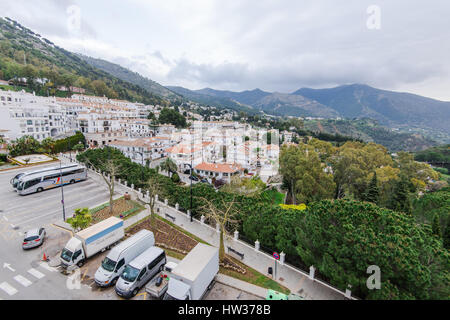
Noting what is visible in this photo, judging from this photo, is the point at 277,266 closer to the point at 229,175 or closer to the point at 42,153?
the point at 229,175

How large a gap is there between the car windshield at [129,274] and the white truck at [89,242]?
3.87 meters

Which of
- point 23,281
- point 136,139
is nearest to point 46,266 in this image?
point 23,281

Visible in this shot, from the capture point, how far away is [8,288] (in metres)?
11.4

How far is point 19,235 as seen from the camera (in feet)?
53.7

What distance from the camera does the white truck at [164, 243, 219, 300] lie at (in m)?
10.0

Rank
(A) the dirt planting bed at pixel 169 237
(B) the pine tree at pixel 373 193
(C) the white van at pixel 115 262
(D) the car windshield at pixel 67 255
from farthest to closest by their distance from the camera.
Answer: (B) the pine tree at pixel 373 193 < (A) the dirt planting bed at pixel 169 237 < (D) the car windshield at pixel 67 255 < (C) the white van at pixel 115 262

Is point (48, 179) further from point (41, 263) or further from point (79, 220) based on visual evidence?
point (41, 263)

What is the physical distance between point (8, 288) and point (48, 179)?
17.2 m

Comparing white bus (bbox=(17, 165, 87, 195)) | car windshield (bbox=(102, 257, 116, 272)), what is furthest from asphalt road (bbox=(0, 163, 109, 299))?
car windshield (bbox=(102, 257, 116, 272))

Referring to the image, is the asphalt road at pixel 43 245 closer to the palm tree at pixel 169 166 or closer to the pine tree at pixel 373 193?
the palm tree at pixel 169 166

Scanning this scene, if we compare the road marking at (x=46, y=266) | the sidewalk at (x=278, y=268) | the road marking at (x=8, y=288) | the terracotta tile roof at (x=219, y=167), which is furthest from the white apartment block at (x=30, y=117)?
the sidewalk at (x=278, y=268)

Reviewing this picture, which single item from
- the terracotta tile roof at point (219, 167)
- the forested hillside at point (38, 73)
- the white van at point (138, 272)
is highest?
the forested hillside at point (38, 73)

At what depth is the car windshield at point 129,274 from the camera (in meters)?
11.4
